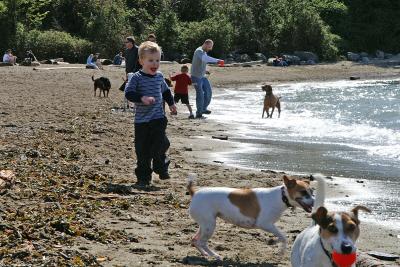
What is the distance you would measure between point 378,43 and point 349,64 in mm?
8371

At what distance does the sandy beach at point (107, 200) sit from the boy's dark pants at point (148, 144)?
0.23 metres

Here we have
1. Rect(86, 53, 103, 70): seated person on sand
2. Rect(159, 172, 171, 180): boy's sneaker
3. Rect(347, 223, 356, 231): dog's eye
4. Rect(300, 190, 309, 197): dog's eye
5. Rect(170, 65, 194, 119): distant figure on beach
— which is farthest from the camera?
Rect(86, 53, 103, 70): seated person on sand

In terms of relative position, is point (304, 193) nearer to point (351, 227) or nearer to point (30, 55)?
point (351, 227)

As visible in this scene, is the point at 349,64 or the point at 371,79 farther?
the point at 349,64

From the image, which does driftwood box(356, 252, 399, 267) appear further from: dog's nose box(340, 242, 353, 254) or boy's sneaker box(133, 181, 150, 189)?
boy's sneaker box(133, 181, 150, 189)

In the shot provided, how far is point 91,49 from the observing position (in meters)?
42.4

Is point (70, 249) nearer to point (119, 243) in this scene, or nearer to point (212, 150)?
point (119, 243)

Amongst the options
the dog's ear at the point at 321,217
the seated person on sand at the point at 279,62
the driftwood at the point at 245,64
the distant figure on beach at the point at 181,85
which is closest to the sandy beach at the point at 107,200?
the dog's ear at the point at 321,217

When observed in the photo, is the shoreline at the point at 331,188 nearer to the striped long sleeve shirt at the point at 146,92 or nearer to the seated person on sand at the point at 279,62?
the striped long sleeve shirt at the point at 146,92

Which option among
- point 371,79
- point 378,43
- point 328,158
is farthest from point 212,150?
point 378,43

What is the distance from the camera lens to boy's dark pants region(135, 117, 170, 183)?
29.3 feet

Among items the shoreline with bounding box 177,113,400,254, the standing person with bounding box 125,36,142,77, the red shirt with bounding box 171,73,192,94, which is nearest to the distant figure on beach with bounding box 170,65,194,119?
the red shirt with bounding box 171,73,192,94

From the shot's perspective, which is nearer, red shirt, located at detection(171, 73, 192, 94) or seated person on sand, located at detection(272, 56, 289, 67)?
red shirt, located at detection(171, 73, 192, 94)

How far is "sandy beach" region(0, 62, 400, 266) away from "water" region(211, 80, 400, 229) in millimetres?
588
